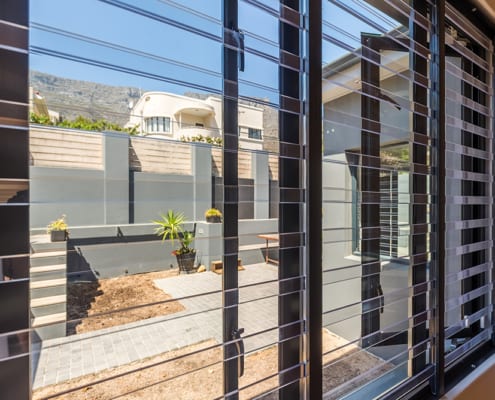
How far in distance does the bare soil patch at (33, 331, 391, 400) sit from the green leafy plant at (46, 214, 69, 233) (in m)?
0.29

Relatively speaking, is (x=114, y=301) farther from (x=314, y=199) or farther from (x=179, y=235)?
(x=314, y=199)

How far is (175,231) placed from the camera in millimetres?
690

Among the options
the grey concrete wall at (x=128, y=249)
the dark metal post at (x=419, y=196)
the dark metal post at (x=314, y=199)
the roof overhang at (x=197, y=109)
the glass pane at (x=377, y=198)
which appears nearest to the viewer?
the grey concrete wall at (x=128, y=249)

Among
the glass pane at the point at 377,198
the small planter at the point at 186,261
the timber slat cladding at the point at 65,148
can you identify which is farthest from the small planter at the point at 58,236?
the glass pane at the point at 377,198

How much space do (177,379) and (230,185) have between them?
1.69 feet

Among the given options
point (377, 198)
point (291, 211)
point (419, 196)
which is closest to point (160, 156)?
point (291, 211)

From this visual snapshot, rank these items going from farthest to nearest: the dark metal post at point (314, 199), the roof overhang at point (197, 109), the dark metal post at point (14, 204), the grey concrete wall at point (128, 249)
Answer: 1. the dark metal post at point (314, 199)
2. the roof overhang at point (197, 109)
3. the grey concrete wall at point (128, 249)
4. the dark metal post at point (14, 204)

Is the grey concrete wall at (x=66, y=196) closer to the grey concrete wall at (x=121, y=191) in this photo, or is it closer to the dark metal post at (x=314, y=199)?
the grey concrete wall at (x=121, y=191)

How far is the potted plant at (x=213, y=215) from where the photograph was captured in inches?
28.8

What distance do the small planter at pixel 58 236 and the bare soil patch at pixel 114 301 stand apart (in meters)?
0.09

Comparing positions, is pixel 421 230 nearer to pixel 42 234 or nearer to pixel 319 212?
pixel 319 212

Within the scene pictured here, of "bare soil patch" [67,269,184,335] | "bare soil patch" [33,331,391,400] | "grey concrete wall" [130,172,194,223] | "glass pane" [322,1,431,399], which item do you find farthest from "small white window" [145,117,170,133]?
"glass pane" [322,1,431,399]

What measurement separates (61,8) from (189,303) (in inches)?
26.4

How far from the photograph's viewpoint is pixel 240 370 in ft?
2.57
